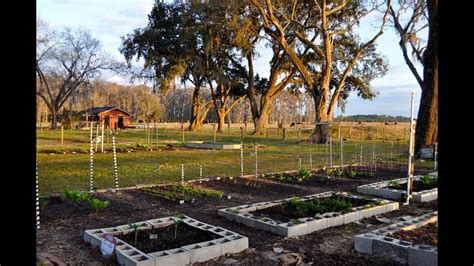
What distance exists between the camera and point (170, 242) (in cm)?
514

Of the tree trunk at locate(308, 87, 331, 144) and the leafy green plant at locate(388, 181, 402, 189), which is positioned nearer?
the leafy green plant at locate(388, 181, 402, 189)

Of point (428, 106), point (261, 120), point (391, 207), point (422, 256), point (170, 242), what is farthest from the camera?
point (261, 120)

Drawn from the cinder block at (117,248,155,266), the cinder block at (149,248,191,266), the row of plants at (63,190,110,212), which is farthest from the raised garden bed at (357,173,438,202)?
the cinder block at (117,248,155,266)

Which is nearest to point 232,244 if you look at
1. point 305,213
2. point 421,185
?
point 305,213

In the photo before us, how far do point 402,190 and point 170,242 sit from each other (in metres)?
6.10

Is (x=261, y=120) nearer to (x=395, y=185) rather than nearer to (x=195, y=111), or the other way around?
(x=195, y=111)

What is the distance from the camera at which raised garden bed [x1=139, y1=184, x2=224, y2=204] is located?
810cm

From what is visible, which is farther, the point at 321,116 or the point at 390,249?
the point at 321,116

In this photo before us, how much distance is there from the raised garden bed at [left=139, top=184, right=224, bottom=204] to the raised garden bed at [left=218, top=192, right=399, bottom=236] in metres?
1.48

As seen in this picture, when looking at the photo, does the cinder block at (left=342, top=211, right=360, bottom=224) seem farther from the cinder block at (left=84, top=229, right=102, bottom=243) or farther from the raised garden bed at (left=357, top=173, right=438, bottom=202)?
the cinder block at (left=84, top=229, right=102, bottom=243)

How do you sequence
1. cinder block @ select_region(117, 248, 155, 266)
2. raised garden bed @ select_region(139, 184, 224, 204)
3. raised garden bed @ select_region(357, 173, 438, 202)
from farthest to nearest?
raised garden bed @ select_region(357, 173, 438, 202), raised garden bed @ select_region(139, 184, 224, 204), cinder block @ select_region(117, 248, 155, 266)

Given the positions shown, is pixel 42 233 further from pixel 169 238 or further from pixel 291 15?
pixel 291 15
